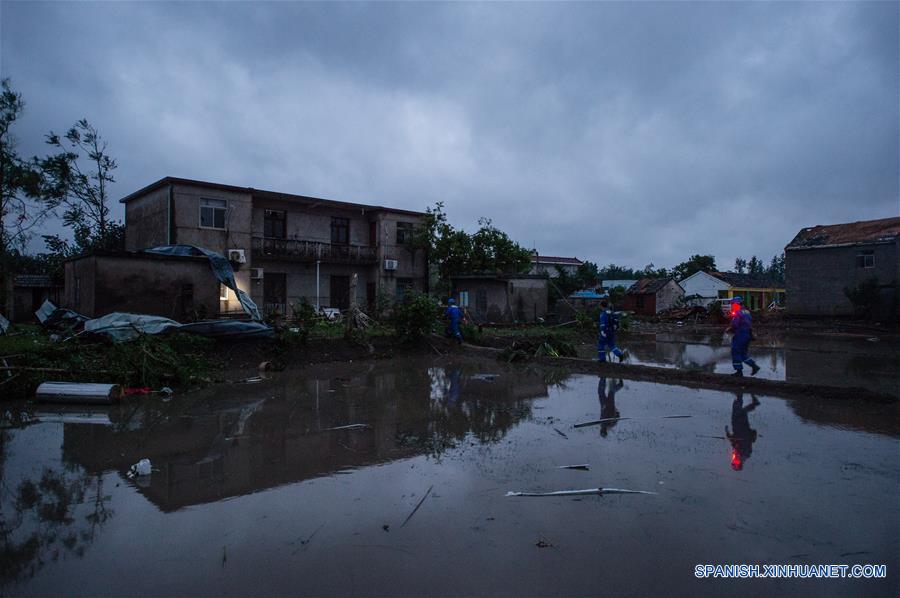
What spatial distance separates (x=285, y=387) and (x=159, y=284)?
7.15 m

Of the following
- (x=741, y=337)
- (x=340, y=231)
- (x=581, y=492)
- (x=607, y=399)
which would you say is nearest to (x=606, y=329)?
(x=741, y=337)

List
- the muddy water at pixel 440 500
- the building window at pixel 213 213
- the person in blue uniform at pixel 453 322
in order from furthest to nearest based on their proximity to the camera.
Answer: the building window at pixel 213 213 → the person in blue uniform at pixel 453 322 → the muddy water at pixel 440 500

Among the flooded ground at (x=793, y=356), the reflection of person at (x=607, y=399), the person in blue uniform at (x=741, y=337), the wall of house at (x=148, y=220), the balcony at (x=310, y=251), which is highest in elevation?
the wall of house at (x=148, y=220)

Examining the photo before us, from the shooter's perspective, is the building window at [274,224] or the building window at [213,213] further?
the building window at [274,224]

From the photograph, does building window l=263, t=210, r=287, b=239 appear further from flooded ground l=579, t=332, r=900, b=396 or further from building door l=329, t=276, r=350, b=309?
flooded ground l=579, t=332, r=900, b=396

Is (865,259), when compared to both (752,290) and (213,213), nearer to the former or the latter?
(752,290)

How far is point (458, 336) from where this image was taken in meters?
17.2

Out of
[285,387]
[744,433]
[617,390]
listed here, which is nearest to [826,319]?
[617,390]

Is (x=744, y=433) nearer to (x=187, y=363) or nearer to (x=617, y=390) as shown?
(x=617, y=390)

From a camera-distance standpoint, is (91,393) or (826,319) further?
(826,319)

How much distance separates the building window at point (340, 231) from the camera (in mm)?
26703

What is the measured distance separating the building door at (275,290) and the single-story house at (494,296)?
846 centimetres

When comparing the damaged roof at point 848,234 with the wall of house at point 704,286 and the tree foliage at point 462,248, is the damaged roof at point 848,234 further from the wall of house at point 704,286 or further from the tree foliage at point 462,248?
the tree foliage at point 462,248

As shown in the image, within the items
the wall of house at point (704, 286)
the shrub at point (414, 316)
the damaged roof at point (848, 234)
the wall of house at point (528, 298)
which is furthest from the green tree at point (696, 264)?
the shrub at point (414, 316)
